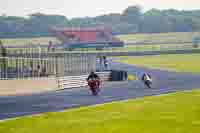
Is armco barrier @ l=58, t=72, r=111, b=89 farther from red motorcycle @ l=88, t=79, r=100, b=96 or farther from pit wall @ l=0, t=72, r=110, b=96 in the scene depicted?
red motorcycle @ l=88, t=79, r=100, b=96

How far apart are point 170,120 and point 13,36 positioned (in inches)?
4179

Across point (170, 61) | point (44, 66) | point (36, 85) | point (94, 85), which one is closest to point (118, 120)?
point (94, 85)

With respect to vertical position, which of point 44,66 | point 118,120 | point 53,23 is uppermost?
point 53,23

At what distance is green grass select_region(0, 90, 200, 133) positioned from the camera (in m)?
16.3

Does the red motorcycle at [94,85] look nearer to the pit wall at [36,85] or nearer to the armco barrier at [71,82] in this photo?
the pit wall at [36,85]

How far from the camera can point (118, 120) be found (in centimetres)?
1861

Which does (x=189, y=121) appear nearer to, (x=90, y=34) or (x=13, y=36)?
(x=13, y=36)

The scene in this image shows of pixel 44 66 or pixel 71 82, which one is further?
pixel 71 82

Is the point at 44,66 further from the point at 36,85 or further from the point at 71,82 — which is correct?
the point at 36,85

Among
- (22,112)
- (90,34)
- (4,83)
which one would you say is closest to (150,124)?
(22,112)

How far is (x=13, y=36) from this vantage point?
12206cm

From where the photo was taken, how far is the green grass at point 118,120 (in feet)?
53.6

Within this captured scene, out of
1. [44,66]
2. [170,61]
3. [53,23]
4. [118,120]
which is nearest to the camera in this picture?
[118,120]

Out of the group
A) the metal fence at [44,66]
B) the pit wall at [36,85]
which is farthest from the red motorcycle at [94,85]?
the metal fence at [44,66]
